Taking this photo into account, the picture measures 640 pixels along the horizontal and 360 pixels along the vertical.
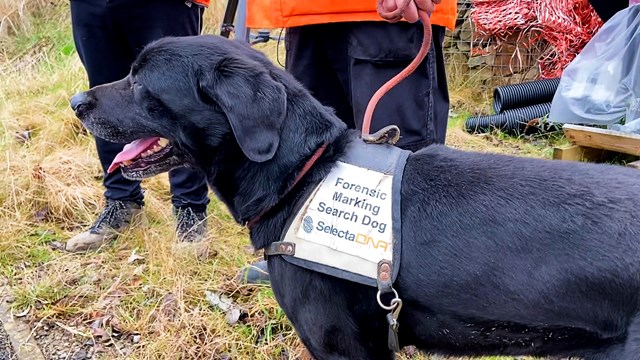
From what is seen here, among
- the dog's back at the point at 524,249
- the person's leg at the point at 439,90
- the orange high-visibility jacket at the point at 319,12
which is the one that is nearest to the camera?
the dog's back at the point at 524,249

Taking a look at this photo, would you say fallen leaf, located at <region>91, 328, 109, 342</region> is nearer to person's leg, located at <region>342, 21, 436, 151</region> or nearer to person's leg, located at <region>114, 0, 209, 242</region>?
person's leg, located at <region>114, 0, 209, 242</region>

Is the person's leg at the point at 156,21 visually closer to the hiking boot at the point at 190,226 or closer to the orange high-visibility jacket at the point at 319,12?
the hiking boot at the point at 190,226

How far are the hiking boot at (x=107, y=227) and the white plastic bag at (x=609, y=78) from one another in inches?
116

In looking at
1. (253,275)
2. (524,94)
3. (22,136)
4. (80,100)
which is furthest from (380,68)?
(22,136)

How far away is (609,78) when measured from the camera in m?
4.25

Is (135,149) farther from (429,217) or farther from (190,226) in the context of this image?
(190,226)

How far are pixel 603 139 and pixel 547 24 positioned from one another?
5.15 ft

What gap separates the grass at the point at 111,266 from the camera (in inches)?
102

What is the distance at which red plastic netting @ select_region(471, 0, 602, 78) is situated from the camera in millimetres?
5305

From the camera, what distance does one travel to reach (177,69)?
182 centimetres

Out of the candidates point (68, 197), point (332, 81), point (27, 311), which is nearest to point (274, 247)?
point (332, 81)

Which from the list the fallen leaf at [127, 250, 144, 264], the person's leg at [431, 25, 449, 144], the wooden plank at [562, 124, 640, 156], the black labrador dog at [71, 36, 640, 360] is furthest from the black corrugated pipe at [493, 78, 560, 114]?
the black labrador dog at [71, 36, 640, 360]

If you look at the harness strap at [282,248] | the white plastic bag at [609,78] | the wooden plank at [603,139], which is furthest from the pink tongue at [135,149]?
the white plastic bag at [609,78]

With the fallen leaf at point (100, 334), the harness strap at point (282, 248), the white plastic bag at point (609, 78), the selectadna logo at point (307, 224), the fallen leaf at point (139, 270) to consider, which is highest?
the selectadna logo at point (307, 224)
